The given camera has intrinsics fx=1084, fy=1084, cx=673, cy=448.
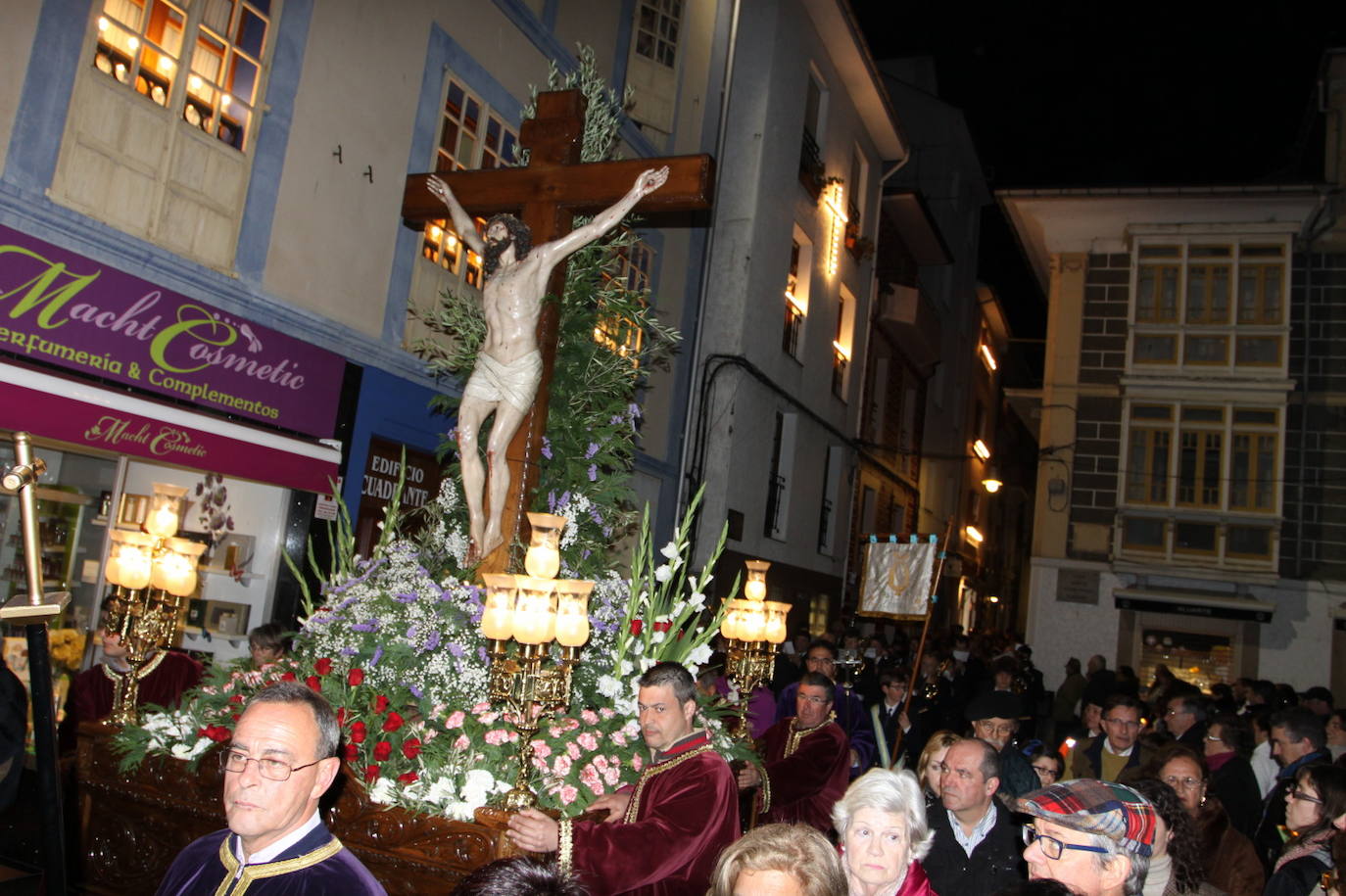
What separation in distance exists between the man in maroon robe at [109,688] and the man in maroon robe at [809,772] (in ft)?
12.4

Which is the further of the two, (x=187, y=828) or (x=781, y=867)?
(x=187, y=828)

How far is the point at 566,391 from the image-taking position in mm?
7148

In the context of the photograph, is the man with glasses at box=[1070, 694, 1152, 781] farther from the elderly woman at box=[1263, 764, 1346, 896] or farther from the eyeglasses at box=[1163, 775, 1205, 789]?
the elderly woman at box=[1263, 764, 1346, 896]

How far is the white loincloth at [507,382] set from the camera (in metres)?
6.44

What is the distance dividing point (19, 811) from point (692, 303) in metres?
11.8

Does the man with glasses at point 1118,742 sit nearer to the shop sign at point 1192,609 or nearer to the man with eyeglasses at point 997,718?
the man with eyeglasses at point 997,718

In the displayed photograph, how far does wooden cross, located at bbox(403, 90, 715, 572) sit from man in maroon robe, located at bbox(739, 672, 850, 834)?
2.03 meters

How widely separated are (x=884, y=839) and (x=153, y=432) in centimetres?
706

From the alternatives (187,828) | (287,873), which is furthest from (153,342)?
(287,873)

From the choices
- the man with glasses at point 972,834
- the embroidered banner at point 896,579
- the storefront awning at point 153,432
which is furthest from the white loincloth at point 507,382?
the embroidered banner at point 896,579

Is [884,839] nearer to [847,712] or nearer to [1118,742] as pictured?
[1118,742]

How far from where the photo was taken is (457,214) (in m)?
7.14

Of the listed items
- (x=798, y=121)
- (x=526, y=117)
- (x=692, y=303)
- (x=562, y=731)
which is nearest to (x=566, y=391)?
(x=526, y=117)

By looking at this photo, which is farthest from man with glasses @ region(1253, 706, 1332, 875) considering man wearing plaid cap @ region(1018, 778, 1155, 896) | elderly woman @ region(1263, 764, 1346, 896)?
man wearing plaid cap @ region(1018, 778, 1155, 896)
